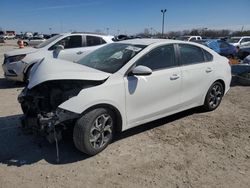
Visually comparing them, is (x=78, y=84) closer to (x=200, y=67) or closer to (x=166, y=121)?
(x=166, y=121)

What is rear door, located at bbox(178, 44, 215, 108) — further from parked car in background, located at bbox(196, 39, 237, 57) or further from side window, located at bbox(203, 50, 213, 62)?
parked car in background, located at bbox(196, 39, 237, 57)

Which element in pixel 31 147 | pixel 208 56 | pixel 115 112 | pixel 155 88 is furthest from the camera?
pixel 208 56

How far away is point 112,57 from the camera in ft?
15.9

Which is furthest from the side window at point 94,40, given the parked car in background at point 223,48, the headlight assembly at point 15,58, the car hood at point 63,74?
the parked car in background at point 223,48

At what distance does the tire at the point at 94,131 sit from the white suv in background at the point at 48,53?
16.5 ft

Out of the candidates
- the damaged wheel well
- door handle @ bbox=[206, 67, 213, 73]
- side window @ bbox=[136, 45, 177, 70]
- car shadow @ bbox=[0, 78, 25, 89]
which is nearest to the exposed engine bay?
the damaged wheel well

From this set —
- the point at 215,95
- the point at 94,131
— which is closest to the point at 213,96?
the point at 215,95

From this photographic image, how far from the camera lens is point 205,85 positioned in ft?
18.9

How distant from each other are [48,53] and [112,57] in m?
4.61

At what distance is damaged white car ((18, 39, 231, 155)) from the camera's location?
12.7 feet

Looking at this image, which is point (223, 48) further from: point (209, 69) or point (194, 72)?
point (194, 72)

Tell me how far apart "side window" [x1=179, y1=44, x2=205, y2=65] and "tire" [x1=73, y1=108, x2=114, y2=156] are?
199cm

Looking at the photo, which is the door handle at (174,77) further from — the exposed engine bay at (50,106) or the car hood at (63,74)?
the exposed engine bay at (50,106)

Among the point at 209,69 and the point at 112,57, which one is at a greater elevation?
the point at 112,57
